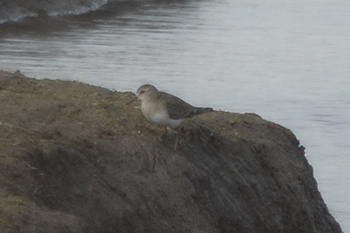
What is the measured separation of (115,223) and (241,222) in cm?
195

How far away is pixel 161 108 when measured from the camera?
888 cm

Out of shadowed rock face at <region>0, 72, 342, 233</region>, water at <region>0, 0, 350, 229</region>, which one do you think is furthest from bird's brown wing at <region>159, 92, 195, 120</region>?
water at <region>0, 0, 350, 229</region>

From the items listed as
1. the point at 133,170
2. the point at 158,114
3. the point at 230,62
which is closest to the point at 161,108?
the point at 158,114

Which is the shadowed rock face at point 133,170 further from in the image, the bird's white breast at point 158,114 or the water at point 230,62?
the water at point 230,62

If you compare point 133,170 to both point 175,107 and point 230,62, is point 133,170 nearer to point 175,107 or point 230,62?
point 175,107

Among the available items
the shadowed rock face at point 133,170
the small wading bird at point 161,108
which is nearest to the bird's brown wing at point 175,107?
the small wading bird at point 161,108

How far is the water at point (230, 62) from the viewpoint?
666 inches

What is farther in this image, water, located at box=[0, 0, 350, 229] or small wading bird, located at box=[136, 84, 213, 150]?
water, located at box=[0, 0, 350, 229]

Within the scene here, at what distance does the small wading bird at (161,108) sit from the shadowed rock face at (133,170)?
332 mm

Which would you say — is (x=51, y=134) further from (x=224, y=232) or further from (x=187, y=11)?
(x=187, y=11)

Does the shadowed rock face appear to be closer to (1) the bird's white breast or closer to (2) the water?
(1) the bird's white breast

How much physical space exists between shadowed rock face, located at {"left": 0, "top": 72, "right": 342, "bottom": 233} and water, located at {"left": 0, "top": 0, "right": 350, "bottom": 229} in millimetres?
1647

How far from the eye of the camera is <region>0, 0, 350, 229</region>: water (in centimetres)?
1692

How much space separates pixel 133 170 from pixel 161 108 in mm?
595
